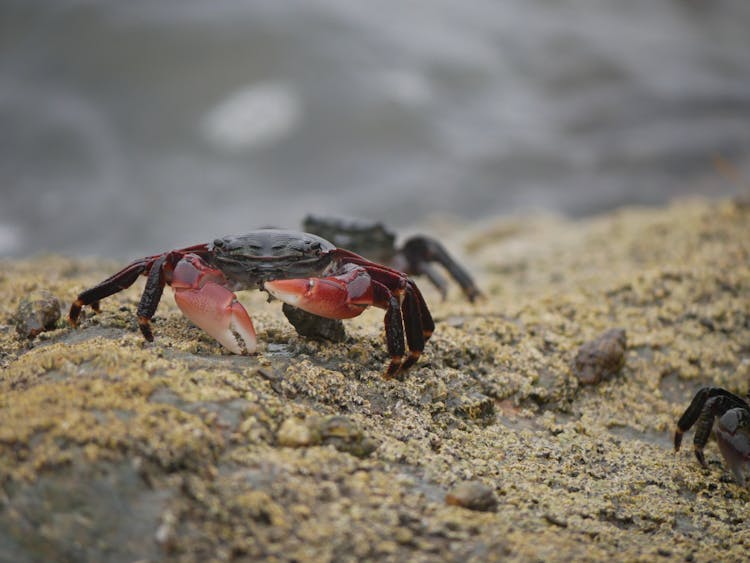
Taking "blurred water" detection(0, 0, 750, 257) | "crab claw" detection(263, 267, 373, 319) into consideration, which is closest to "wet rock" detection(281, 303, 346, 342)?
"crab claw" detection(263, 267, 373, 319)

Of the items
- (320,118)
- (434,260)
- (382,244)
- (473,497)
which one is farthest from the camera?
(320,118)

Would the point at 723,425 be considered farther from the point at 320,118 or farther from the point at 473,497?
the point at 320,118

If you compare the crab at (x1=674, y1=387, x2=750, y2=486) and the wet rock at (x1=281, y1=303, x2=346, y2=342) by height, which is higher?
the wet rock at (x1=281, y1=303, x2=346, y2=342)

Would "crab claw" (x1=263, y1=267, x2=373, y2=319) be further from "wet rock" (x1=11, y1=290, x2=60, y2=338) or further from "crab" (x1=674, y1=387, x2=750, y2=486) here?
"crab" (x1=674, y1=387, x2=750, y2=486)

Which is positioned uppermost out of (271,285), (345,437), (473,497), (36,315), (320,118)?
(320,118)

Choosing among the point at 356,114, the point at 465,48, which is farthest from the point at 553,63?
the point at 356,114

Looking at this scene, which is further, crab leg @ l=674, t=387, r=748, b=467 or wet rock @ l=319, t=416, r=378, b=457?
crab leg @ l=674, t=387, r=748, b=467

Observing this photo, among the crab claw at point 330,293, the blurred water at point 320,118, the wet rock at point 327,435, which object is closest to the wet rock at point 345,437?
the wet rock at point 327,435

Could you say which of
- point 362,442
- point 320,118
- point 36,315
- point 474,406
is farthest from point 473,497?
point 320,118
